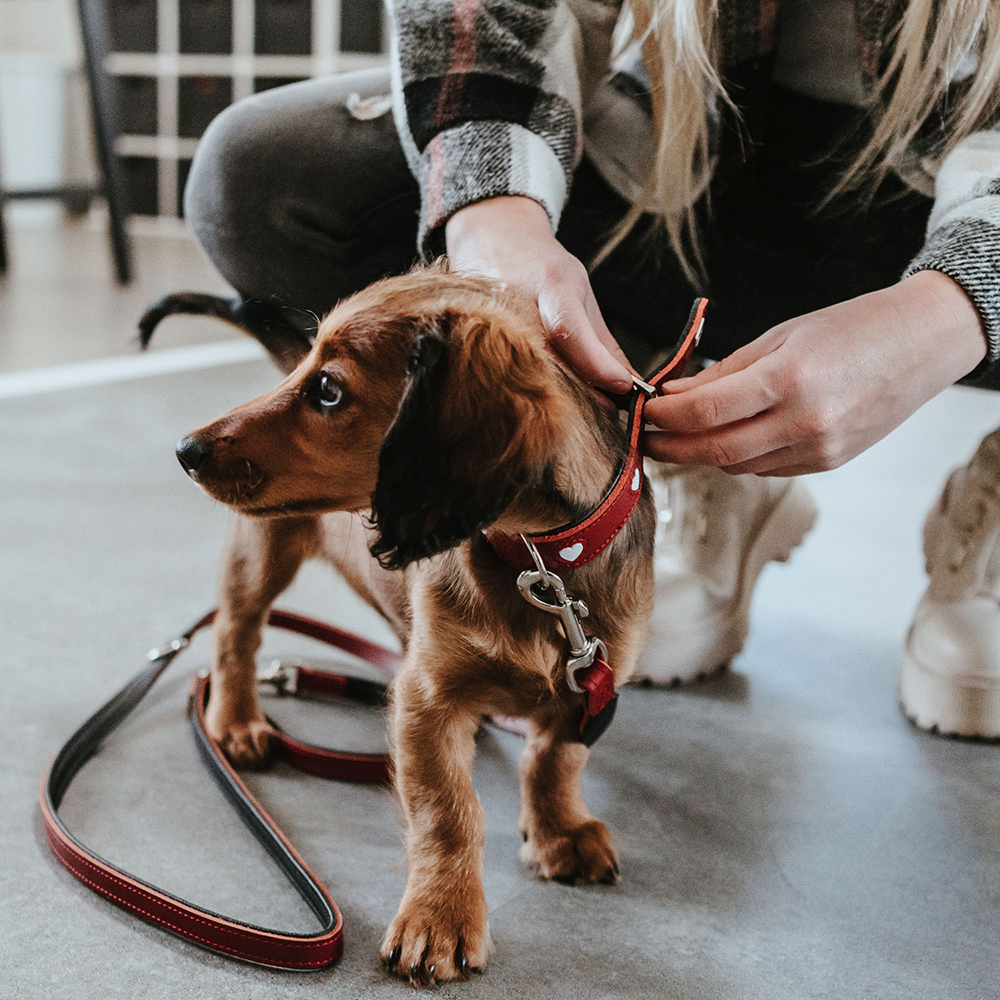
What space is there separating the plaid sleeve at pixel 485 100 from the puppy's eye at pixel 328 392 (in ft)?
1.11

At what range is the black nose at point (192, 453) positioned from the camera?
2.74ft

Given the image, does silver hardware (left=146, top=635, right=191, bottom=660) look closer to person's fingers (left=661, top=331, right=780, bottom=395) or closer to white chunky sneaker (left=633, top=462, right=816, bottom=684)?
white chunky sneaker (left=633, top=462, right=816, bottom=684)

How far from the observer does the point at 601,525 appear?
83 centimetres

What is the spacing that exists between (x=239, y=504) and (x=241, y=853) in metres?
0.40

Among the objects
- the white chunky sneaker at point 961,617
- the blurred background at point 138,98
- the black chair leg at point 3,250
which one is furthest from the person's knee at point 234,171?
the black chair leg at point 3,250

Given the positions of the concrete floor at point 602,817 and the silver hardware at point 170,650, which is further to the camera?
the silver hardware at point 170,650

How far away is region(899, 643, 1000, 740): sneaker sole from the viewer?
1.37 meters

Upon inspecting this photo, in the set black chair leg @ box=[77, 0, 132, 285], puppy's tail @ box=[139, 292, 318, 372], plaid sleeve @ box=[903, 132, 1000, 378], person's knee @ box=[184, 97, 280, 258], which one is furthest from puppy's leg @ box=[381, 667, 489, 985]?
black chair leg @ box=[77, 0, 132, 285]

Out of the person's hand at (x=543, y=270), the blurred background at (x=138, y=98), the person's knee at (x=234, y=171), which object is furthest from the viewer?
the blurred background at (x=138, y=98)

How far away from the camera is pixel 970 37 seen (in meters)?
1.12

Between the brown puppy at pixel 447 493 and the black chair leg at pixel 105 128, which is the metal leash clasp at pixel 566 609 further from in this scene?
the black chair leg at pixel 105 128

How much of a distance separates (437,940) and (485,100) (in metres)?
0.88

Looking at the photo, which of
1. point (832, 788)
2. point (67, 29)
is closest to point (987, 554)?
point (832, 788)

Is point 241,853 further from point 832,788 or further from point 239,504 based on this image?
point 832,788
